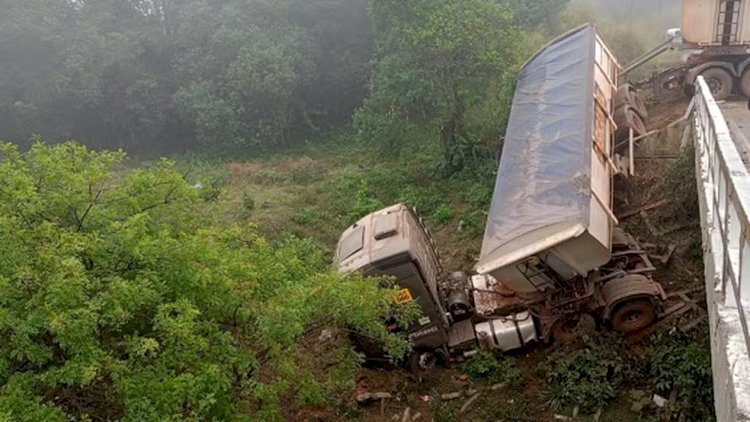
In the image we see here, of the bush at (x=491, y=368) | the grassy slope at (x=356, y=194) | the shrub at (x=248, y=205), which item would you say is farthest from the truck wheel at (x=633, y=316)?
the shrub at (x=248, y=205)

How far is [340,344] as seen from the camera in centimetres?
819

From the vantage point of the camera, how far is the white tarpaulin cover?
9172mm

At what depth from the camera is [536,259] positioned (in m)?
8.77

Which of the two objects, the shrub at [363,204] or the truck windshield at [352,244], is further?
the shrub at [363,204]

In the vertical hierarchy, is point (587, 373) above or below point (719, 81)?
below

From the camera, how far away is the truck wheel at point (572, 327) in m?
9.42

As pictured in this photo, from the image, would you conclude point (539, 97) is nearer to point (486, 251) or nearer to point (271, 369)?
point (486, 251)

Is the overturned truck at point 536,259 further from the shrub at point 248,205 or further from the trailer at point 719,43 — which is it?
the shrub at point 248,205

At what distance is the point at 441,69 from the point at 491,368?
1020 cm

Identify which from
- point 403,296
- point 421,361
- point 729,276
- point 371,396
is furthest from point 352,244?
point 729,276

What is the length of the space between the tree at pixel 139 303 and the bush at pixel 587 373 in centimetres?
269

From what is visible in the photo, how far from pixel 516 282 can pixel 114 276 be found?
5687 millimetres

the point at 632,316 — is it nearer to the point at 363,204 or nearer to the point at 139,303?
the point at 139,303

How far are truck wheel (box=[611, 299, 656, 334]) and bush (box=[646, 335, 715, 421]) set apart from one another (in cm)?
Answer: 48
